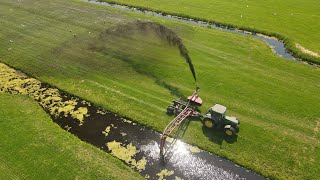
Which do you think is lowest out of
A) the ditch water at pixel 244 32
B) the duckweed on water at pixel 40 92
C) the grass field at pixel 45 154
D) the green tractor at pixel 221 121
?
the grass field at pixel 45 154

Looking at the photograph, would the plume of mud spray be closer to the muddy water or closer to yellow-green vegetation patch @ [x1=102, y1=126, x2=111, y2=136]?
the muddy water

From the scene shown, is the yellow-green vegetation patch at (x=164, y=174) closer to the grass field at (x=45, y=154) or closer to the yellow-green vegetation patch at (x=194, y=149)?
the grass field at (x=45, y=154)

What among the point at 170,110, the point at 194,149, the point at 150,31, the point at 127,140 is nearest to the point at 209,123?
the point at 194,149

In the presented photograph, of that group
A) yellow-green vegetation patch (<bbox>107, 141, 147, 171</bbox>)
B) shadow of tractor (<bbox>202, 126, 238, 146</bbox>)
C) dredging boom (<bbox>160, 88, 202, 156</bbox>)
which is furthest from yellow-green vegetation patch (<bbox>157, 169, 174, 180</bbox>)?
shadow of tractor (<bbox>202, 126, 238, 146</bbox>)

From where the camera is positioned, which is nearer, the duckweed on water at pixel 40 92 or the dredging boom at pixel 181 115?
the dredging boom at pixel 181 115

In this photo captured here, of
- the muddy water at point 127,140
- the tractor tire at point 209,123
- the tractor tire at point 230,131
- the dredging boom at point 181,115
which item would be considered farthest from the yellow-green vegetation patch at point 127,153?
the tractor tire at point 230,131

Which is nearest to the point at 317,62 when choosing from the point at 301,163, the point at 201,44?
the point at 201,44

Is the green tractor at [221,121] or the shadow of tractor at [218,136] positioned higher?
the green tractor at [221,121]
